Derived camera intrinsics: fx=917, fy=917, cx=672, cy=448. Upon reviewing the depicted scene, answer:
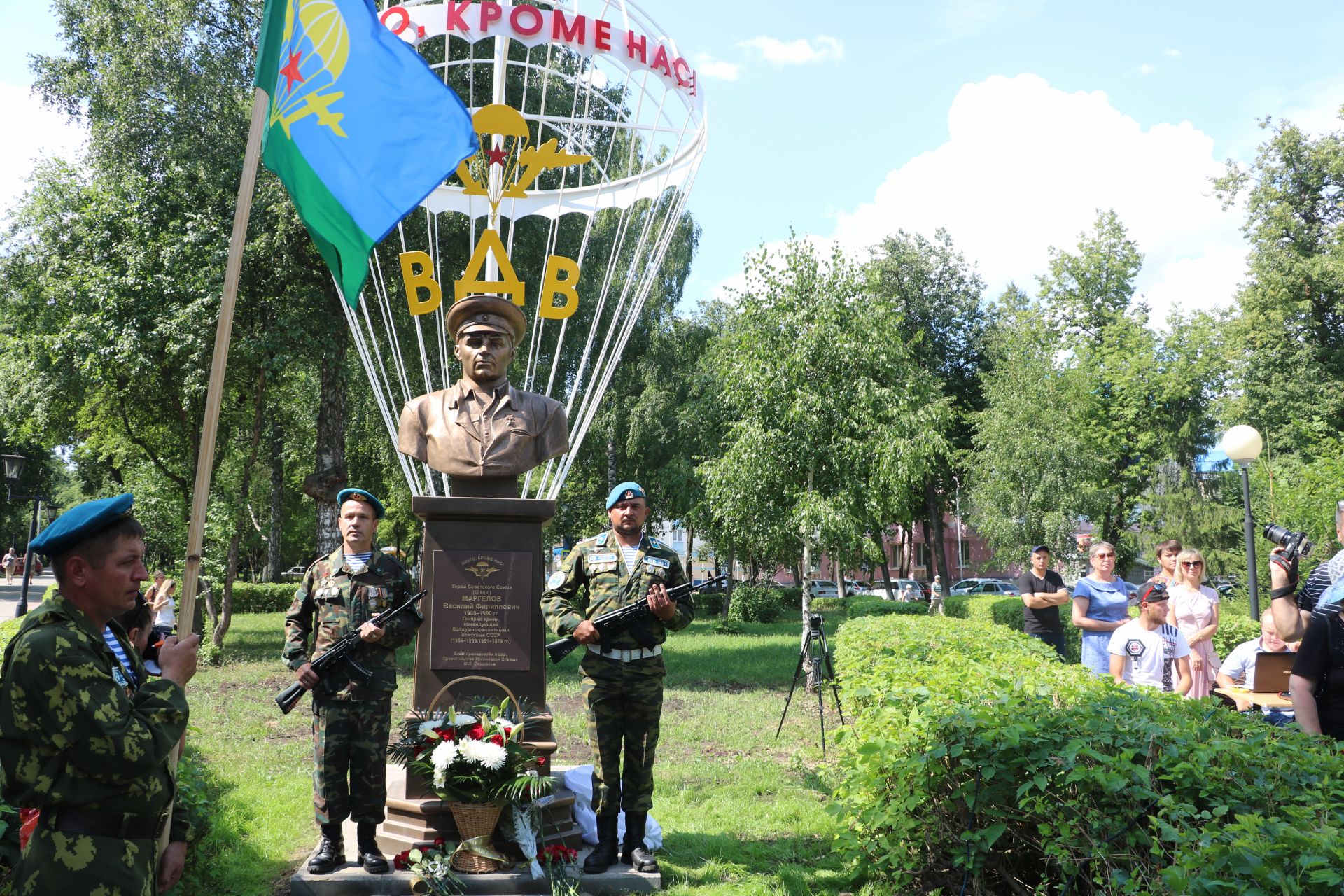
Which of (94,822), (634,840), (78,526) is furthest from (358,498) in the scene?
Answer: (94,822)

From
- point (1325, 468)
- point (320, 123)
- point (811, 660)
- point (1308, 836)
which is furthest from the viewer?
point (1325, 468)

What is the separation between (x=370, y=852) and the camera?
4.96m

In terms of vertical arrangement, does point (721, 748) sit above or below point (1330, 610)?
below

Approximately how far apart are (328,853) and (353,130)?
12.2 ft

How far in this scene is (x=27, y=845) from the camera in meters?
2.43

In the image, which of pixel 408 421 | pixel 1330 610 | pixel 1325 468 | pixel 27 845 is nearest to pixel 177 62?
pixel 408 421

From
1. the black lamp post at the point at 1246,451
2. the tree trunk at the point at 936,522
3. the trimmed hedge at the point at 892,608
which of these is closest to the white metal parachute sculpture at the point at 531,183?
the black lamp post at the point at 1246,451

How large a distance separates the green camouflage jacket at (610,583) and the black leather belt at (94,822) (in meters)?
2.77

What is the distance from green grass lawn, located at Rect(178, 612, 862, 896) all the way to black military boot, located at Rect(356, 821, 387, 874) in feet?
1.87

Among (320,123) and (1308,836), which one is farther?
(320,123)

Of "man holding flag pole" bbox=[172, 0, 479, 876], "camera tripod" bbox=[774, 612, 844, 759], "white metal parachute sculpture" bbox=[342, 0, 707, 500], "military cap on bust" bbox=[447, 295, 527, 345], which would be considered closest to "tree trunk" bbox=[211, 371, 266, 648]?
"white metal parachute sculpture" bbox=[342, 0, 707, 500]

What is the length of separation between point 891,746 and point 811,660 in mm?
7609

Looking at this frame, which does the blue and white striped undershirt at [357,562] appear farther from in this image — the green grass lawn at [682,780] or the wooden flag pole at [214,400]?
the wooden flag pole at [214,400]

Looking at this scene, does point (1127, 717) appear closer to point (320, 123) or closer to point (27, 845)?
point (27, 845)
